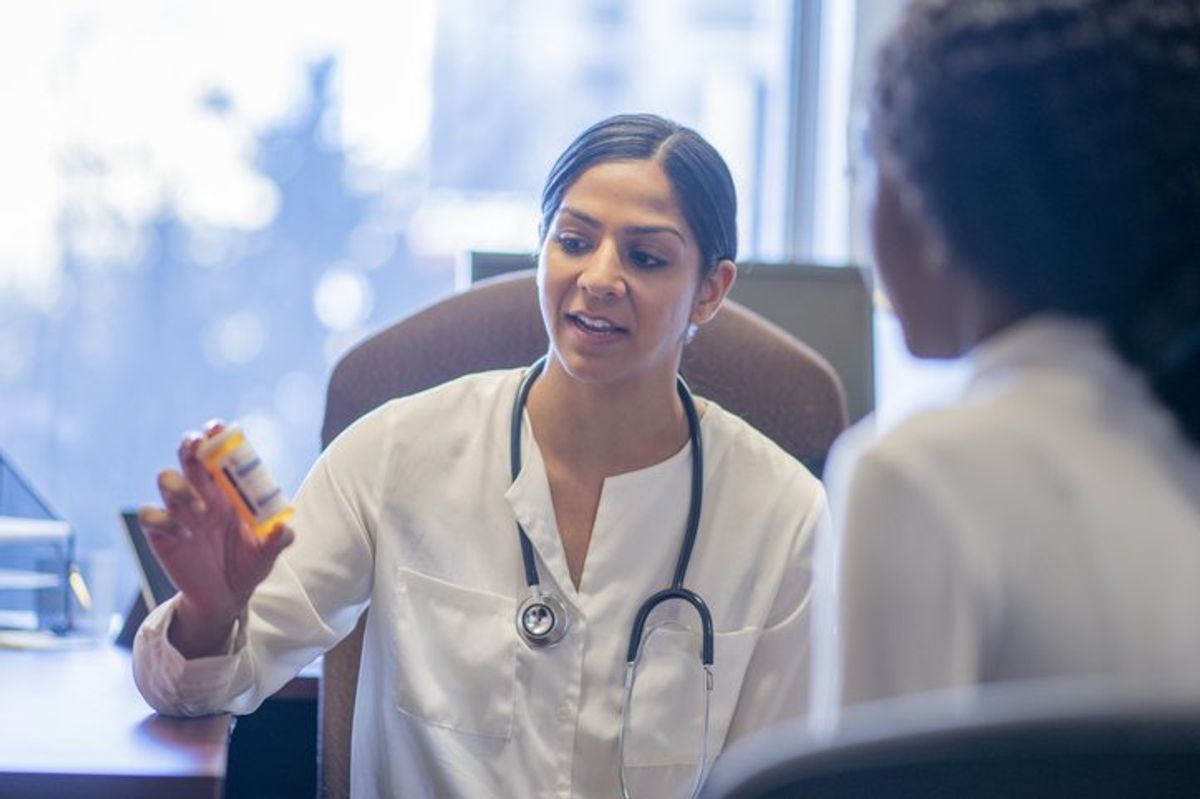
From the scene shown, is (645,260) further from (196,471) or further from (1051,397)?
(1051,397)

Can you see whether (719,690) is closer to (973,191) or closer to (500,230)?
(973,191)

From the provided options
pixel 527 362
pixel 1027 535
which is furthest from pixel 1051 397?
pixel 527 362

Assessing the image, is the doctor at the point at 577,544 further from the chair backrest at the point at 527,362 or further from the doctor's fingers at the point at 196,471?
the doctor's fingers at the point at 196,471

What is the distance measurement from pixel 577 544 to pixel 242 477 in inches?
17.8

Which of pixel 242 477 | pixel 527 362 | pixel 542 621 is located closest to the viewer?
pixel 242 477

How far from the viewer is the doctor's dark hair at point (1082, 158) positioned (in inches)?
29.3

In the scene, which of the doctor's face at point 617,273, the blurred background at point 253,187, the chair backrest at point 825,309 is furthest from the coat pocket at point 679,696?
the blurred background at point 253,187

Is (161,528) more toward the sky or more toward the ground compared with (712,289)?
more toward the ground

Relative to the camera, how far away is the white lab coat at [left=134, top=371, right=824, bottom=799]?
5.22 feet

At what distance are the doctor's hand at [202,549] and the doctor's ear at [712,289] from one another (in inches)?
23.0

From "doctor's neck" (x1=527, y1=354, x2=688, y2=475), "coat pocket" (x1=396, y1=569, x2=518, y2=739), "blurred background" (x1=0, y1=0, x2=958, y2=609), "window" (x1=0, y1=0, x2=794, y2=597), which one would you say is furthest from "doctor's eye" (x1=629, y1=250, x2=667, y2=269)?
"window" (x1=0, y1=0, x2=794, y2=597)

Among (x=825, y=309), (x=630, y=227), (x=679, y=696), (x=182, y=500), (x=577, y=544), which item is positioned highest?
(x=630, y=227)

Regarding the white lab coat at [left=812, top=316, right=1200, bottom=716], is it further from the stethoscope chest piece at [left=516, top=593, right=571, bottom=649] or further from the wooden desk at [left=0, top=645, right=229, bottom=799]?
the stethoscope chest piece at [left=516, top=593, right=571, bottom=649]

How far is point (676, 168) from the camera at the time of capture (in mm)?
1702
